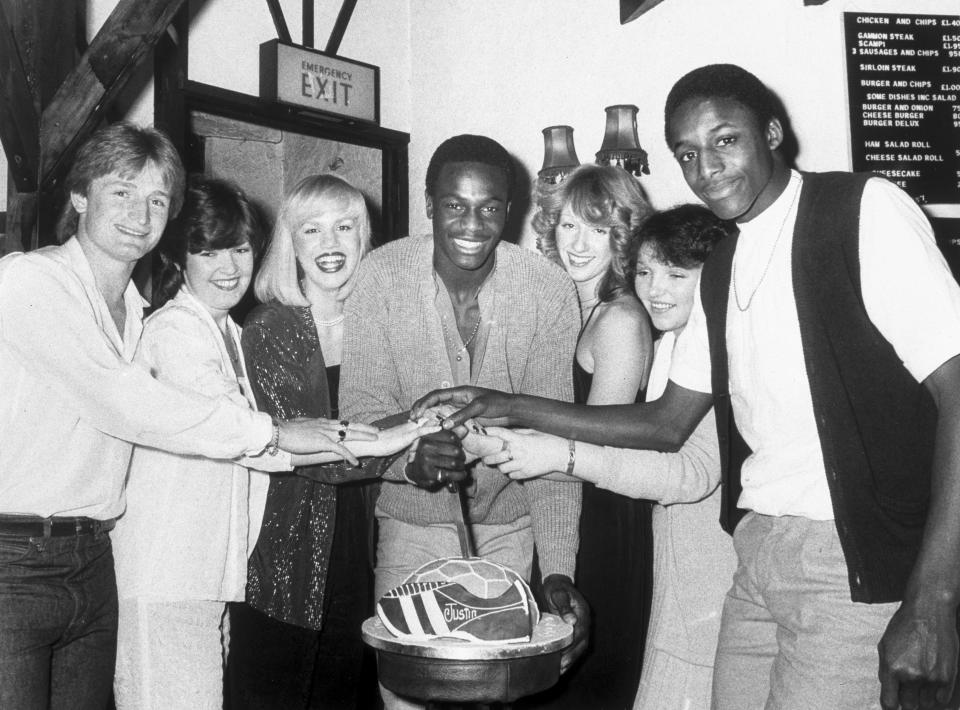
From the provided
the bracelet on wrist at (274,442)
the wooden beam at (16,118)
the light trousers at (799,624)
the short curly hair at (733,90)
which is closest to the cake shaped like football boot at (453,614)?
the light trousers at (799,624)

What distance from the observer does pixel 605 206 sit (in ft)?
11.2

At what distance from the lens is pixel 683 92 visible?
210 centimetres

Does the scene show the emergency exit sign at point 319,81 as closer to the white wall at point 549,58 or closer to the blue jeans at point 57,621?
the white wall at point 549,58

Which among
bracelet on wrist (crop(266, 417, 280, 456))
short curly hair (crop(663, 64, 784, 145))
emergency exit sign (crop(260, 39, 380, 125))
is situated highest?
emergency exit sign (crop(260, 39, 380, 125))

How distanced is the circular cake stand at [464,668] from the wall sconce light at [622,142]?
9.96 ft

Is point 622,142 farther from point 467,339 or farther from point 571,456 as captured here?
point 571,456

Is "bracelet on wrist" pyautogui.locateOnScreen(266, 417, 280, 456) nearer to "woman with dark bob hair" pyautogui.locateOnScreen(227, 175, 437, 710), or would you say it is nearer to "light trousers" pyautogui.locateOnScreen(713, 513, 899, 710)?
"woman with dark bob hair" pyautogui.locateOnScreen(227, 175, 437, 710)

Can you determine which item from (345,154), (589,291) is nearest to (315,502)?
(589,291)

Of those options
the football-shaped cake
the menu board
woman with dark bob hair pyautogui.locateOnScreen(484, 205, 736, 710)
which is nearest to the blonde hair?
woman with dark bob hair pyautogui.locateOnScreen(484, 205, 736, 710)

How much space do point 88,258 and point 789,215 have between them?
1746 millimetres

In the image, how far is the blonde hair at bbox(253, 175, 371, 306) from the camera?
10.5 ft

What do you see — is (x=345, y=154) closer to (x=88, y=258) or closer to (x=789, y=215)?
(x=88, y=258)

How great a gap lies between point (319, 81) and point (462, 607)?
3709mm

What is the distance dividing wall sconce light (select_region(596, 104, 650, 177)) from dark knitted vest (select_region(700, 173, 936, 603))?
274cm
